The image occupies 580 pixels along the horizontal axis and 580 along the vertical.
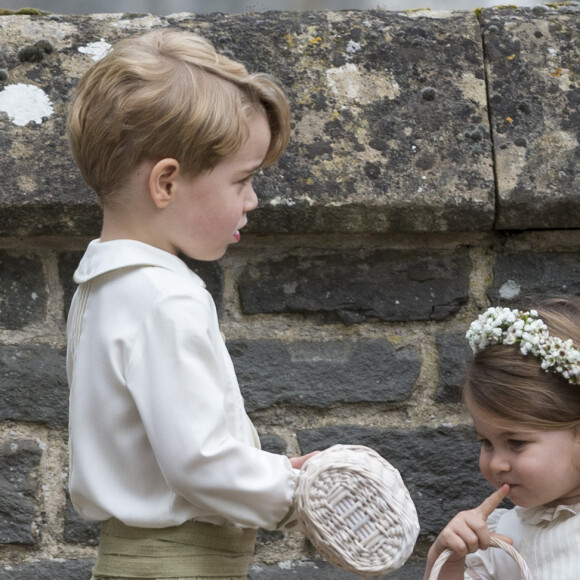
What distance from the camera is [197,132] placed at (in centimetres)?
153

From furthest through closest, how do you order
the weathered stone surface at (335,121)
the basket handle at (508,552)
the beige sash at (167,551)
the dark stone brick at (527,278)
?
the dark stone brick at (527,278) → the weathered stone surface at (335,121) → the basket handle at (508,552) → the beige sash at (167,551)

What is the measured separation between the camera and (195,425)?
1422 mm

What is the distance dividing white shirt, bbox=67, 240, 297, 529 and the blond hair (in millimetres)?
522

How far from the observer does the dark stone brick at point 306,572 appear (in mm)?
2209

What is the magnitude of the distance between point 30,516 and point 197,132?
1.11 meters

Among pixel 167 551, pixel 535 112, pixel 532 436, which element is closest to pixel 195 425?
pixel 167 551

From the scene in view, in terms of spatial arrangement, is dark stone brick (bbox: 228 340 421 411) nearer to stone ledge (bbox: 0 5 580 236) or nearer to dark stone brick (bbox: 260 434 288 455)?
dark stone brick (bbox: 260 434 288 455)

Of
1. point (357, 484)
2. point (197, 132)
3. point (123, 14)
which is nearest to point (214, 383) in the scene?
point (357, 484)

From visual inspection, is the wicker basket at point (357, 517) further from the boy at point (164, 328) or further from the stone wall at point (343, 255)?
the stone wall at point (343, 255)

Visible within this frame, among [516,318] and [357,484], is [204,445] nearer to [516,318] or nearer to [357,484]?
[357,484]

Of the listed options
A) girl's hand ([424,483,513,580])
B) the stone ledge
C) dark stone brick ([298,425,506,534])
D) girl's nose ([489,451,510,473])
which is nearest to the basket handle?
girl's hand ([424,483,513,580])

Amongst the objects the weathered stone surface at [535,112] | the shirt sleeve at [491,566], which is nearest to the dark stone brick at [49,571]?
the shirt sleeve at [491,566]

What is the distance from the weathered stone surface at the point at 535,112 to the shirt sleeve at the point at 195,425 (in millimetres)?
993

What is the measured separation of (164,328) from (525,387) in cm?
76
